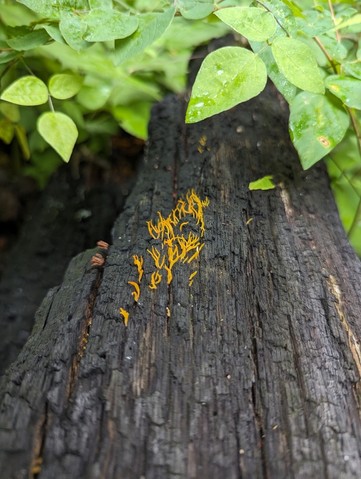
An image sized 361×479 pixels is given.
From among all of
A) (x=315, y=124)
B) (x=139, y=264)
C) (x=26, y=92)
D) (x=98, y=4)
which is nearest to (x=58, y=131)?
(x=26, y=92)

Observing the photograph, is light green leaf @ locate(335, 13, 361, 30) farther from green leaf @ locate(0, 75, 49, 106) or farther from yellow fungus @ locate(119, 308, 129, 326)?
yellow fungus @ locate(119, 308, 129, 326)

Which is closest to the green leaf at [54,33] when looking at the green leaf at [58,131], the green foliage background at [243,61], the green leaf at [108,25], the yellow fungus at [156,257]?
the green foliage background at [243,61]

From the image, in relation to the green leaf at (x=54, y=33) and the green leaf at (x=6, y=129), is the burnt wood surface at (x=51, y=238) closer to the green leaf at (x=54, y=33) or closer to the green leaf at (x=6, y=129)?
the green leaf at (x=6, y=129)

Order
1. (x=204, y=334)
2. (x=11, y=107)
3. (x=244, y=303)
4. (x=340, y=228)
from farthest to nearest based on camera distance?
(x=11, y=107)
(x=340, y=228)
(x=244, y=303)
(x=204, y=334)

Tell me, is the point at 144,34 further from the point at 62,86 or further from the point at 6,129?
the point at 6,129

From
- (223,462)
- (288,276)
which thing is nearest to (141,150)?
(288,276)

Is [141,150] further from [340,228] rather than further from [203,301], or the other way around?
[203,301]
